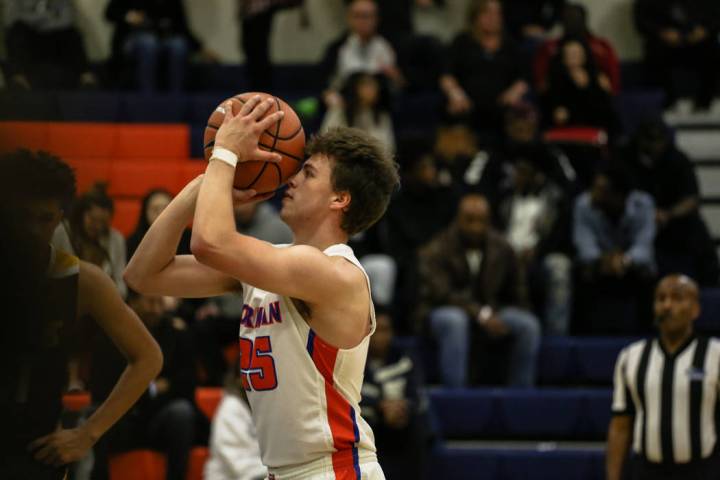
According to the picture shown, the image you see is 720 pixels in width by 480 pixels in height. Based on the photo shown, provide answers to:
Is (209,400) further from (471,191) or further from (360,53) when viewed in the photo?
(360,53)

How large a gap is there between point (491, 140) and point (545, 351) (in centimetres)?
220

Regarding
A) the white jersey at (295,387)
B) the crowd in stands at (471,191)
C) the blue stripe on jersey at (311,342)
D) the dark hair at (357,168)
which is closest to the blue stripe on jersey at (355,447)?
the white jersey at (295,387)

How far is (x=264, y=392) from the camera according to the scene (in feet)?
12.1

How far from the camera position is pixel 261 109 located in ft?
12.0

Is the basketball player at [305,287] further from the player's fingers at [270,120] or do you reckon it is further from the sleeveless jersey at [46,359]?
the sleeveless jersey at [46,359]

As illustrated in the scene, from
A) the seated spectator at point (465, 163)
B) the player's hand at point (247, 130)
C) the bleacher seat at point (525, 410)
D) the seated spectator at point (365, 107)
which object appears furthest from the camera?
the seated spectator at point (365, 107)

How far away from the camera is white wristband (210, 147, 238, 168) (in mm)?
3531

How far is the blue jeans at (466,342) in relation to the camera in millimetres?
8617

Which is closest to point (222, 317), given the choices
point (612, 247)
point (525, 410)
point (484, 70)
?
point (525, 410)

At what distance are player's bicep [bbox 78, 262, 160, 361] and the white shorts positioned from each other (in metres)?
0.81

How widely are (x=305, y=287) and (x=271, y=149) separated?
1.42ft

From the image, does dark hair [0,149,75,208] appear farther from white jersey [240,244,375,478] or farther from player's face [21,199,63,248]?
white jersey [240,244,375,478]

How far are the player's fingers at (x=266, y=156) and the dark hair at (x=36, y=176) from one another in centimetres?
86

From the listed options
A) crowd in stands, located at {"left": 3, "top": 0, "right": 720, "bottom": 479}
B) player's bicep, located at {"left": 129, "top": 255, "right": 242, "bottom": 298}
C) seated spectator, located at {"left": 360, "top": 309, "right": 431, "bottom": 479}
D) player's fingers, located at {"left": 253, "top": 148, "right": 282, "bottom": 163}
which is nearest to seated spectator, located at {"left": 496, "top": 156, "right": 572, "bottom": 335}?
crowd in stands, located at {"left": 3, "top": 0, "right": 720, "bottom": 479}
